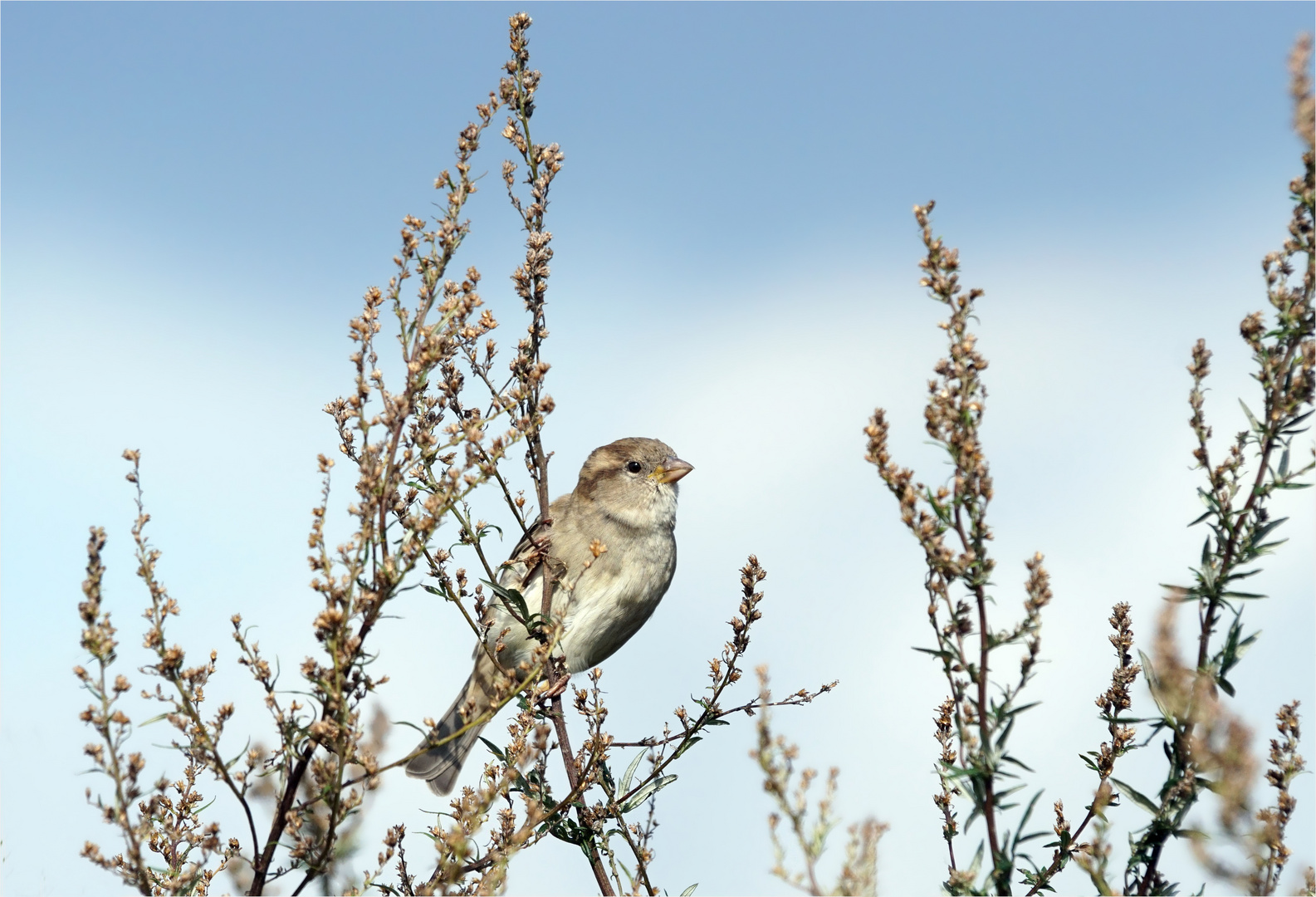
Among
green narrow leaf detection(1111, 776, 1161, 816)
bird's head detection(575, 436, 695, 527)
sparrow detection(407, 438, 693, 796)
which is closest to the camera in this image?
green narrow leaf detection(1111, 776, 1161, 816)

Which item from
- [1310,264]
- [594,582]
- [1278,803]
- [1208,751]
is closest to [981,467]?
[1208,751]

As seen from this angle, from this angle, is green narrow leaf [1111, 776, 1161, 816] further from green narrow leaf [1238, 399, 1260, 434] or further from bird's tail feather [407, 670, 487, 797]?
bird's tail feather [407, 670, 487, 797]

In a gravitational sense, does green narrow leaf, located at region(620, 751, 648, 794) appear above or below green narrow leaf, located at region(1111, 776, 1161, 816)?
above

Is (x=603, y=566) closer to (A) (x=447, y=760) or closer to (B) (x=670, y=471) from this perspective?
(B) (x=670, y=471)

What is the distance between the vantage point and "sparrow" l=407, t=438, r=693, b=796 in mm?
6473

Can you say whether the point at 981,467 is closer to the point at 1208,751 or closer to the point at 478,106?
the point at 1208,751

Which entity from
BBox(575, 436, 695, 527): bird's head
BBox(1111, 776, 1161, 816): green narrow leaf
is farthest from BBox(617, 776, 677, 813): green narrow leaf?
BBox(575, 436, 695, 527): bird's head

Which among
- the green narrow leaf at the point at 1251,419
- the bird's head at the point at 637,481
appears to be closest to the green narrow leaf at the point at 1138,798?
the green narrow leaf at the point at 1251,419

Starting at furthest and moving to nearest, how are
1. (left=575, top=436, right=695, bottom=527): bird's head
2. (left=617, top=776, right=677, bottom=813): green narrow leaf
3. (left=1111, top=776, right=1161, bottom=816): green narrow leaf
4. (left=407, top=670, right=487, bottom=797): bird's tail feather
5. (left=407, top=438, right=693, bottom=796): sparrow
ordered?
1. (left=407, top=670, right=487, bottom=797): bird's tail feather
2. (left=575, top=436, right=695, bottom=527): bird's head
3. (left=407, top=438, right=693, bottom=796): sparrow
4. (left=617, top=776, right=677, bottom=813): green narrow leaf
5. (left=1111, top=776, right=1161, bottom=816): green narrow leaf

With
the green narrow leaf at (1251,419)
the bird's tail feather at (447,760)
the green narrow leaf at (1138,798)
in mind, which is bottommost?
the green narrow leaf at (1138,798)

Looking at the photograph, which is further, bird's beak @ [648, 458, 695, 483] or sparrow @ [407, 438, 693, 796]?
bird's beak @ [648, 458, 695, 483]

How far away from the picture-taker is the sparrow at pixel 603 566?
6.47m

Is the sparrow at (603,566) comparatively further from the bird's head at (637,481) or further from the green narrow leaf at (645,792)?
the green narrow leaf at (645,792)

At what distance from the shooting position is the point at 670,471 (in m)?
7.13
